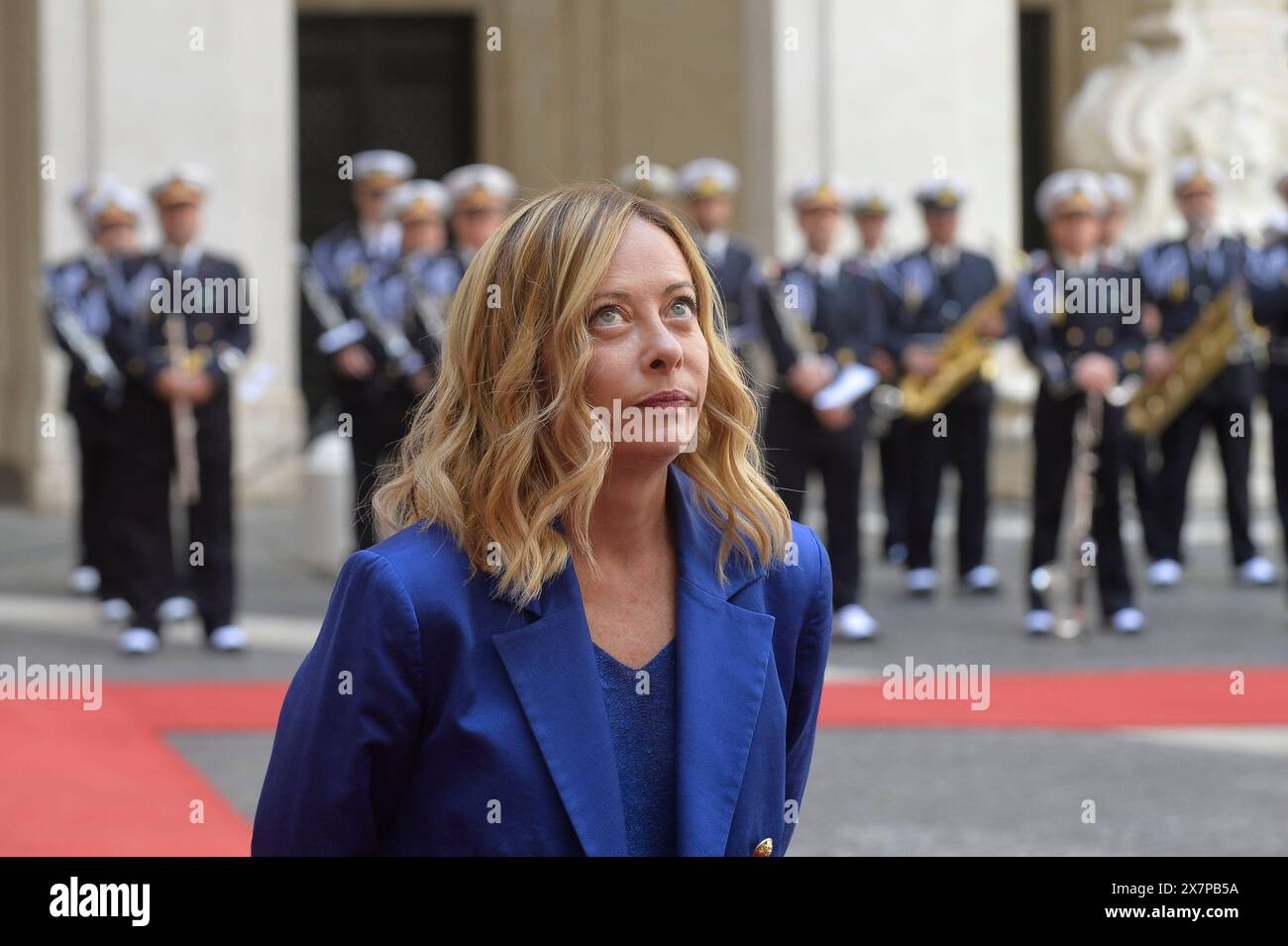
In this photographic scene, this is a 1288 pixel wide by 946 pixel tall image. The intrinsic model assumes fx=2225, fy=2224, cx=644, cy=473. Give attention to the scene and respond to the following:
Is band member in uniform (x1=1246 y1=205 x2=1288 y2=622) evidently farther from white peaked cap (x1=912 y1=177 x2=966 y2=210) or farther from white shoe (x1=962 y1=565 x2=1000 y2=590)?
white peaked cap (x1=912 y1=177 x2=966 y2=210)

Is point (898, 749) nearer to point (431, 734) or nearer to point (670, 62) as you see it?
point (431, 734)

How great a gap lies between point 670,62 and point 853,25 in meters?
5.63

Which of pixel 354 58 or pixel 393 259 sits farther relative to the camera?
pixel 354 58

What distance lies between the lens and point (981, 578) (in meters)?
11.5

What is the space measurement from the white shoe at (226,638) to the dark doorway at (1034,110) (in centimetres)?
1351

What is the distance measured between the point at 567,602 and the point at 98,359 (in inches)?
318

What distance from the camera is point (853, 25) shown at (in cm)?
1541

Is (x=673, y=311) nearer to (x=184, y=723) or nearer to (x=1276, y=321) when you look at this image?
(x=184, y=723)

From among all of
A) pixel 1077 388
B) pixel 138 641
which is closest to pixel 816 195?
pixel 1077 388

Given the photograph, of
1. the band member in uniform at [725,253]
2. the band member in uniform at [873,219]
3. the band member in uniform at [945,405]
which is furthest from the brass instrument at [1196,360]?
the band member in uniform at [725,253]

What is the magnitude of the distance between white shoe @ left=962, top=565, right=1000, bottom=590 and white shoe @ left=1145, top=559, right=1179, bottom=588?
0.82 metres

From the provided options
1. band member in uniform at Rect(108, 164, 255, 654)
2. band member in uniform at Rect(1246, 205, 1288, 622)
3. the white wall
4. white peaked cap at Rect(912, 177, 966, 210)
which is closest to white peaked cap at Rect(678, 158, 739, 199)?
white peaked cap at Rect(912, 177, 966, 210)
